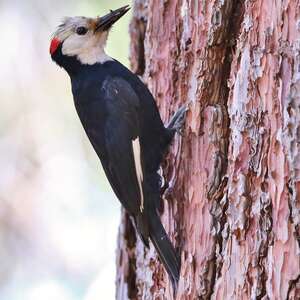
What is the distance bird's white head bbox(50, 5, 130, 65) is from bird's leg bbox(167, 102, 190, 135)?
0.61 m

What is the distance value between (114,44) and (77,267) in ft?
4.31

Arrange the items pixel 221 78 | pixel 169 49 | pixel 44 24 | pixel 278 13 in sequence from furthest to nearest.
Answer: pixel 44 24, pixel 169 49, pixel 221 78, pixel 278 13

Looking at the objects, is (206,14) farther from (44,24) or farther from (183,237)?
(44,24)

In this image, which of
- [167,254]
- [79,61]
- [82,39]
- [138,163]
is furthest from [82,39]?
[167,254]

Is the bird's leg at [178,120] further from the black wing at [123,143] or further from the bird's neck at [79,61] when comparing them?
the bird's neck at [79,61]

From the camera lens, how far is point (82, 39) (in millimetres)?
3344

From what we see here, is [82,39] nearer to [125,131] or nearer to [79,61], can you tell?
[79,61]

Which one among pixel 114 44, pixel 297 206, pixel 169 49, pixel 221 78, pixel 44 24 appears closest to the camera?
pixel 297 206

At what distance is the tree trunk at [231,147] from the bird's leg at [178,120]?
47 mm

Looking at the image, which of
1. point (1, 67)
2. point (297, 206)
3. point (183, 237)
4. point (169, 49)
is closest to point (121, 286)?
point (183, 237)

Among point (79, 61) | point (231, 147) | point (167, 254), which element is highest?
point (79, 61)

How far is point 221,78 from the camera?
8.17 ft

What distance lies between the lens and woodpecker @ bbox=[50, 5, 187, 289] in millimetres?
2746

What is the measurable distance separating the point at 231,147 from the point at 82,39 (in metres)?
1.26
